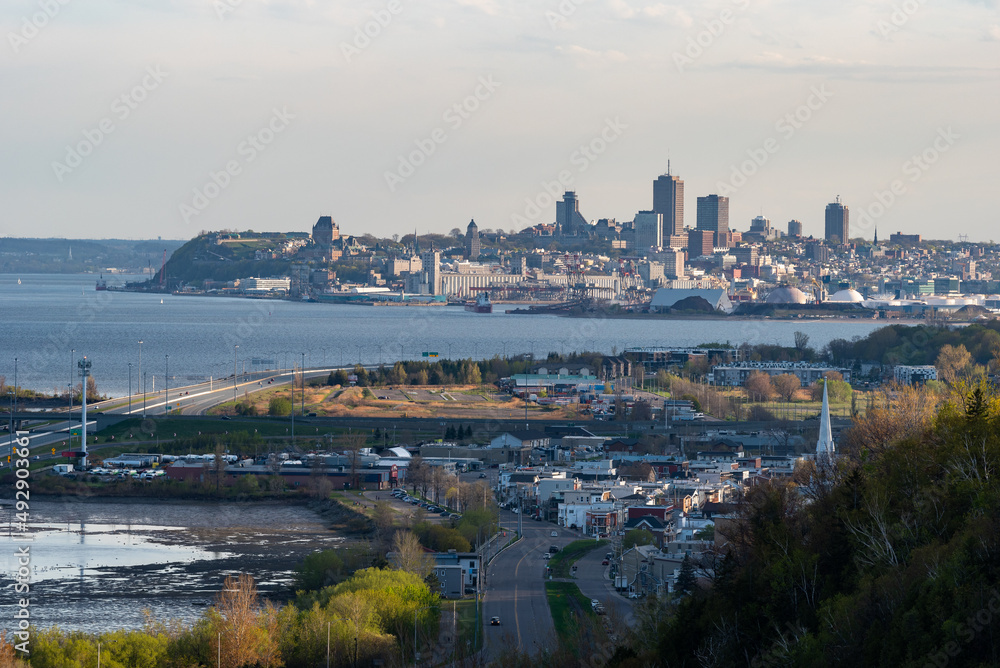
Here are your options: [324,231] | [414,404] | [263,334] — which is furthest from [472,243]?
[414,404]

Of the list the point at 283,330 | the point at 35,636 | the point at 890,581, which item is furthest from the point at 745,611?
the point at 283,330

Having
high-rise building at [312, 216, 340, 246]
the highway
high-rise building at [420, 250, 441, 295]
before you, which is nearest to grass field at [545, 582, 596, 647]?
the highway

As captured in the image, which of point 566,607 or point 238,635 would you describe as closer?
point 238,635

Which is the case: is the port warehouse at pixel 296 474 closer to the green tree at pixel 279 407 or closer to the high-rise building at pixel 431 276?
the green tree at pixel 279 407

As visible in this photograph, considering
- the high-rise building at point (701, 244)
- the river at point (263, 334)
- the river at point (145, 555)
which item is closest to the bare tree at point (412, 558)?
the river at point (145, 555)

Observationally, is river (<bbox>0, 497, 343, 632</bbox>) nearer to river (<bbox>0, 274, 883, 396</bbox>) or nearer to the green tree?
the green tree

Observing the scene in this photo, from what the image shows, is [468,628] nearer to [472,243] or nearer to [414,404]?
[414,404]

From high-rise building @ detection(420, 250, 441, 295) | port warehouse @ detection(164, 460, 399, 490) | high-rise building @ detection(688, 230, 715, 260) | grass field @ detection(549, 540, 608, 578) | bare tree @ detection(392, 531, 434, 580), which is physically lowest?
grass field @ detection(549, 540, 608, 578)
